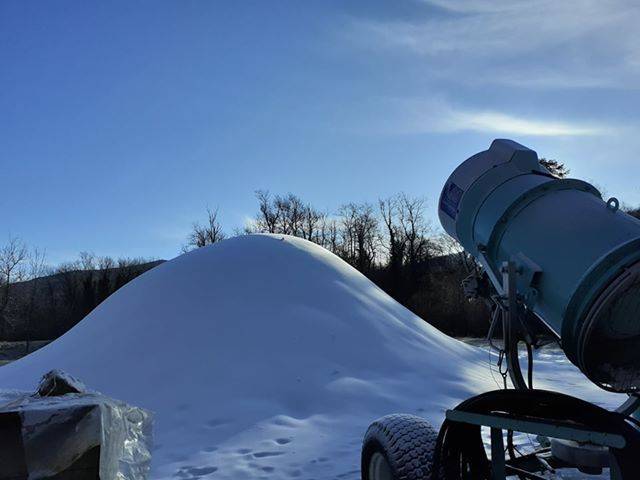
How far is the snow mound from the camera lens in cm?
576

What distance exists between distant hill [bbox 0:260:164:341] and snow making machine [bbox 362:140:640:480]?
45.4 m

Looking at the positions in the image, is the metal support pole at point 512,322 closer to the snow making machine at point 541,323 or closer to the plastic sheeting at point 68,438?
the snow making machine at point 541,323

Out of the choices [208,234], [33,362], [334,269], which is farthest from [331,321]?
[208,234]

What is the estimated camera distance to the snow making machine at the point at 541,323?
2402mm

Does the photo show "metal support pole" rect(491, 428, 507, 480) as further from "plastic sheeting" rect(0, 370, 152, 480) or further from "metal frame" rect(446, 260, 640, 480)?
"plastic sheeting" rect(0, 370, 152, 480)

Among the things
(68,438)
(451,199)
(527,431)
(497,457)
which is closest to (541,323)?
(497,457)

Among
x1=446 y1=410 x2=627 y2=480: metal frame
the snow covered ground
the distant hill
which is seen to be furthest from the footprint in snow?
the distant hill

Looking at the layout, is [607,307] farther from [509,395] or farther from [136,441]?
[136,441]

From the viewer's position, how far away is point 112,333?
9031 millimetres

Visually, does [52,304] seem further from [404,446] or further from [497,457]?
[497,457]

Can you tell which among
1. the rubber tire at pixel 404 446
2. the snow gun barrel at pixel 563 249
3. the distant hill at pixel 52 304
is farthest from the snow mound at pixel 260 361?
the distant hill at pixel 52 304

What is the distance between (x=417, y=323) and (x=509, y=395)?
8.62m

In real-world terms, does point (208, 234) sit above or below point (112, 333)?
above

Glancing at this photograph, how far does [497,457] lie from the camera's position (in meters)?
2.61
